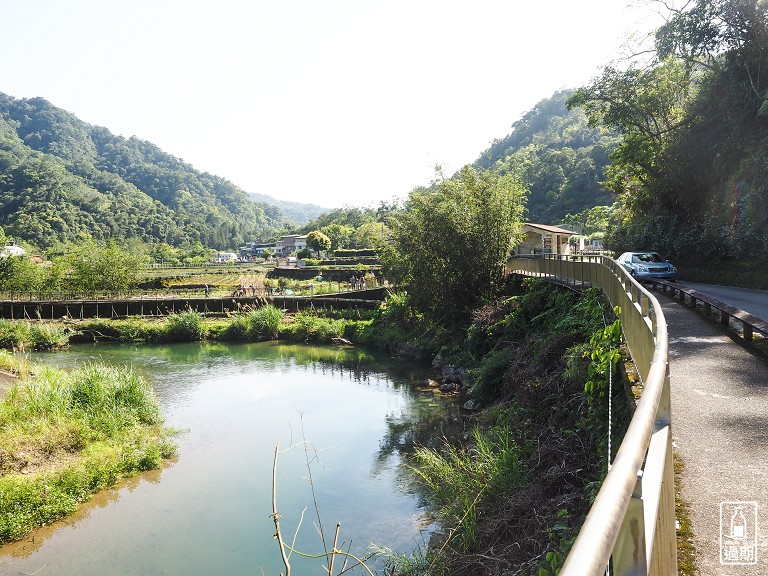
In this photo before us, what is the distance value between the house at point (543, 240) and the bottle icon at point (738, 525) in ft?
121

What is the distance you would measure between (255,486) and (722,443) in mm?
10584

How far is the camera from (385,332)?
3136 centimetres

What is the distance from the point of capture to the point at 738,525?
394 cm

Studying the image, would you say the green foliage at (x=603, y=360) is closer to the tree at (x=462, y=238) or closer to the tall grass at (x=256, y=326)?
the tree at (x=462, y=238)

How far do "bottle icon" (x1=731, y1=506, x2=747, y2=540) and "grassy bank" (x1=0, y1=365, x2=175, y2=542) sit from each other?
38.7ft

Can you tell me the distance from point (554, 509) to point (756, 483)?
134 inches

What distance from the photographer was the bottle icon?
3.77m

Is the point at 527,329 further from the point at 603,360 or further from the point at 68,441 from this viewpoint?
the point at 68,441

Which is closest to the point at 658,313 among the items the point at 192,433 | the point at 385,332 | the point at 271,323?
the point at 192,433

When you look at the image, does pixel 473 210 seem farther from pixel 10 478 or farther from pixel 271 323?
pixel 10 478

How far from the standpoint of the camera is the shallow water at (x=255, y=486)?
412 inches

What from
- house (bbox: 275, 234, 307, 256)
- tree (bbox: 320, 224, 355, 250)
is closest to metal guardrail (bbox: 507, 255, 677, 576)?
tree (bbox: 320, 224, 355, 250)

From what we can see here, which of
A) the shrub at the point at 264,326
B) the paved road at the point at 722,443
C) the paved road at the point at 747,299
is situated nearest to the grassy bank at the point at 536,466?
the paved road at the point at 722,443

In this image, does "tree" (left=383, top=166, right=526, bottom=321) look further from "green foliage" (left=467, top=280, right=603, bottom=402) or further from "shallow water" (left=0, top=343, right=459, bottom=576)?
"shallow water" (left=0, top=343, right=459, bottom=576)
